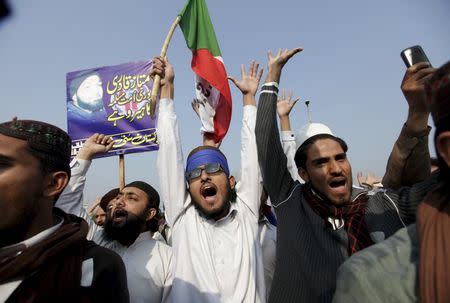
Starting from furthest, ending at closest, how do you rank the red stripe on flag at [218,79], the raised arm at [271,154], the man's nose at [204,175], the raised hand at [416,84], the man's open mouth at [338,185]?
the red stripe on flag at [218,79], the man's nose at [204,175], the raised arm at [271,154], the man's open mouth at [338,185], the raised hand at [416,84]

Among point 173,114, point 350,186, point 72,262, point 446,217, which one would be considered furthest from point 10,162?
point 350,186

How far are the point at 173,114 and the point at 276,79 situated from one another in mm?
891

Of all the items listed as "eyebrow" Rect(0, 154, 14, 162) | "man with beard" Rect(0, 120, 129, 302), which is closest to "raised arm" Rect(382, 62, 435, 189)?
"man with beard" Rect(0, 120, 129, 302)

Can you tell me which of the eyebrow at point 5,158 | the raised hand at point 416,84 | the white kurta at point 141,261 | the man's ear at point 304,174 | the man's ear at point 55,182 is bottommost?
the white kurta at point 141,261

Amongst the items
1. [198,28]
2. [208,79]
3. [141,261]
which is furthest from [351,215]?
[198,28]

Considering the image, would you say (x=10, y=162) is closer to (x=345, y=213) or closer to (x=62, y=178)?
(x=62, y=178)

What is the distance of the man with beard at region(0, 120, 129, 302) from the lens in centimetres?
125

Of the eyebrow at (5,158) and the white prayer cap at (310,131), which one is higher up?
the white prayer cap at (310,131)

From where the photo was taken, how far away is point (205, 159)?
2.84 meters

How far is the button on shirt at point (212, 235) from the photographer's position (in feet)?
7.31

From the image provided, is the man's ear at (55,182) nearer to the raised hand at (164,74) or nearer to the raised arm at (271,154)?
the raised arm at (271,154)

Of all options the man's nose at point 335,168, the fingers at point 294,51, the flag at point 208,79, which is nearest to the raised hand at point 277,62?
the fingers at point 294,51

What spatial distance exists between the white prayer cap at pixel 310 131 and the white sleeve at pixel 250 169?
14.1 inches

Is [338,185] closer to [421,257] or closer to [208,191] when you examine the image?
[208,191]
